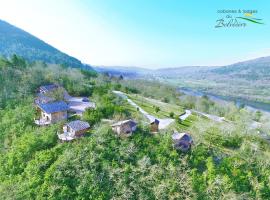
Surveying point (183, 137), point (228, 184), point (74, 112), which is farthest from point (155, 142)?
point (74, 112)

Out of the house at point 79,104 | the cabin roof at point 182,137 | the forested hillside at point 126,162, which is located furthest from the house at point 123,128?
the house at point 79,104

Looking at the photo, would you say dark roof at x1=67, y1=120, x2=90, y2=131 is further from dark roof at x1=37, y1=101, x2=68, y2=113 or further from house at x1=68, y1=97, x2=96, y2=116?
house at x1=68, y1=97, x2=96, y2=116

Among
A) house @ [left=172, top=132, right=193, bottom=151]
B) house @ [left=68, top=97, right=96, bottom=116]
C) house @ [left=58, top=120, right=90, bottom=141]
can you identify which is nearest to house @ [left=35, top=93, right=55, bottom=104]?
house @ [left=68, top=97, right=96, bottom=116]

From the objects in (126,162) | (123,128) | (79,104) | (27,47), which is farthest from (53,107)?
(27,47)

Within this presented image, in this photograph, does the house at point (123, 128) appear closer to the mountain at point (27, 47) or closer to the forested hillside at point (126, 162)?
the forested hillside at point (126, 162)

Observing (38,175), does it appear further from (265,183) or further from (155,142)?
(265,183)
